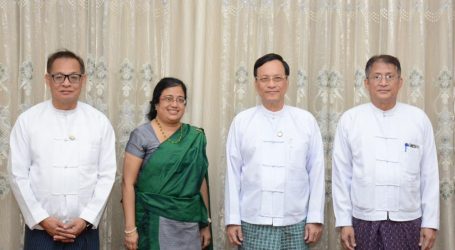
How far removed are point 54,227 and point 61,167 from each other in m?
0.29

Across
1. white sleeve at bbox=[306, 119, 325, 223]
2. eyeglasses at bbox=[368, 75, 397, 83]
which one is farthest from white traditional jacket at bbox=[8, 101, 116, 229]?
eyeglasses at bbox=[368, 75, 397, 83]

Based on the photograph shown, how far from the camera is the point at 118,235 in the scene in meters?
3.31

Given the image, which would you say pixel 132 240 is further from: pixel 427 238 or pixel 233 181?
pixel 427 238

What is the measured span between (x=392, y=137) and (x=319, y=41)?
865mm

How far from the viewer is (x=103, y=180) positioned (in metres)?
2.73

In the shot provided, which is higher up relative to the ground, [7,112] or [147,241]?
[7,112]

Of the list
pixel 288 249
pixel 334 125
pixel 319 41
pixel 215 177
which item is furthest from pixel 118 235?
pixel 319 41

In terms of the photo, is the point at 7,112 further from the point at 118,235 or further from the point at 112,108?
the point at 118,235

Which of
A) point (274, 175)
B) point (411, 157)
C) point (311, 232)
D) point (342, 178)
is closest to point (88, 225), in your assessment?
point (274, 175)

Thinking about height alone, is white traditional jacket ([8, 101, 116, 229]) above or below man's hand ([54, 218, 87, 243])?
above

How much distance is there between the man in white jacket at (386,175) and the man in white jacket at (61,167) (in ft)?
3.93

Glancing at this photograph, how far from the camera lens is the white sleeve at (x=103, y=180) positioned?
2.65 meters

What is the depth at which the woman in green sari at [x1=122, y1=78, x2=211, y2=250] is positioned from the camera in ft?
8.82

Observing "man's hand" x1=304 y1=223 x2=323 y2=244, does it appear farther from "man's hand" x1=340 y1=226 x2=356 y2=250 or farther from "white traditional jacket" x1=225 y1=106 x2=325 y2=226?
"man's hand" x1=340 y1=226 x2=356 y2=250
